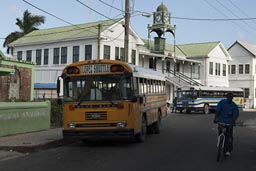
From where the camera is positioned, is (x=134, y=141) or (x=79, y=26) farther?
(x=79, y=26)

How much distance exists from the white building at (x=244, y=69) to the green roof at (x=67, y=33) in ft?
97.2

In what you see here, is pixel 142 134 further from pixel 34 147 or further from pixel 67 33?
pixel 67 33

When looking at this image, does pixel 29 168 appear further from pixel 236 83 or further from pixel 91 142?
pixel 236 83

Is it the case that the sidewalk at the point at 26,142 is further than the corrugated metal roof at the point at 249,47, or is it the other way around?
the corrugated metal roof at the point at 249,47

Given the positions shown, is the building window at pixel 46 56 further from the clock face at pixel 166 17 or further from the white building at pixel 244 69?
the white building at pixel 244 69

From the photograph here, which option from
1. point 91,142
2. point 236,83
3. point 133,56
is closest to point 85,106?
point 91,142

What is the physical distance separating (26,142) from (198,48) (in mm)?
45222

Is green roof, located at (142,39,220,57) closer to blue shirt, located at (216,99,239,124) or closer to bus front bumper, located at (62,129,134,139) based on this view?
bus front bumper, located at (62,129,134,139)

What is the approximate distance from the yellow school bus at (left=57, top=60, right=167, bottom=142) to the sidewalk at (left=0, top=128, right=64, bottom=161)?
108cm

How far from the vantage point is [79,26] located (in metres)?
40.6

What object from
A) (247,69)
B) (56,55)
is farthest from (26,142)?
(247,69)

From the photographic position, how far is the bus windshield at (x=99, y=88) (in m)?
12.9

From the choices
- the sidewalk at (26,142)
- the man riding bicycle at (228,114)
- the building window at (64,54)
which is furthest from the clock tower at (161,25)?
the man riding bicycle at (228,114)

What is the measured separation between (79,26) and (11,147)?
29.3 m
